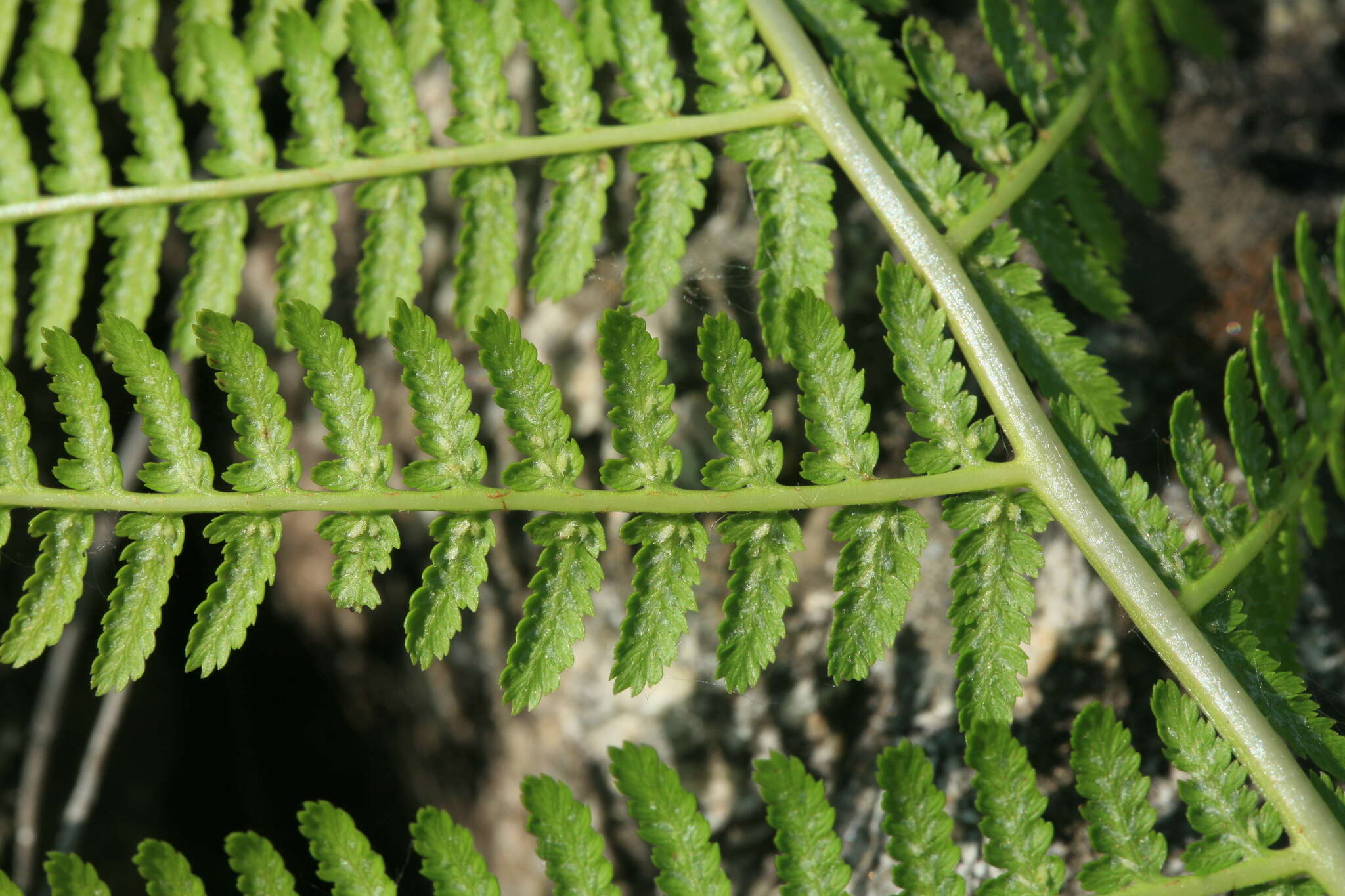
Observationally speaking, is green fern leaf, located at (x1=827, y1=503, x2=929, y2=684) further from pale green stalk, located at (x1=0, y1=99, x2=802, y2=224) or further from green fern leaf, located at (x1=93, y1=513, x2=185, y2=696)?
green fern leaf, located at (x1=93, y1=513, x2=185, y2=696)

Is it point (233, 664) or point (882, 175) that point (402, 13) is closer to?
point (882, 175)

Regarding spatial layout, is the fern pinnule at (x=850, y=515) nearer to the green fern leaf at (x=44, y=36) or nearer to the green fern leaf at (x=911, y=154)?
the green fern leaf at (x=911, y=154)

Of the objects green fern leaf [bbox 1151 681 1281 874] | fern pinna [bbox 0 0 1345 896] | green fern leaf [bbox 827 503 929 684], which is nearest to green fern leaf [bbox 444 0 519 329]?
fern pinna [bbox 0 0 1345 896]

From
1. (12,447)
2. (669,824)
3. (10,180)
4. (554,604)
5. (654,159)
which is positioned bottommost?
(669,824)

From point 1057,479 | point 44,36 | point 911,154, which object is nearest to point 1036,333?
point 1057,479

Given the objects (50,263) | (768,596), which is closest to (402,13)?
(50,263)

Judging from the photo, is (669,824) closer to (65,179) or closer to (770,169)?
(770,169)

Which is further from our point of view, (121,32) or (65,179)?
(121,32)

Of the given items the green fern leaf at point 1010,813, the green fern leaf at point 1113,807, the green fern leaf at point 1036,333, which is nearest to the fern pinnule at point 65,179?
the green fern leaf at point 1036,333
